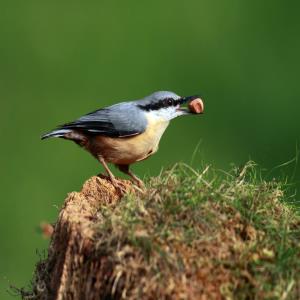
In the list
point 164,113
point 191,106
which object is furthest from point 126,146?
point 191,106

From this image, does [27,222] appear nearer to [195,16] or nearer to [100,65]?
[100,65]

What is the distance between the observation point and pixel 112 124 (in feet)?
22.4

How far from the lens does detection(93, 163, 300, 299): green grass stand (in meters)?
4.16

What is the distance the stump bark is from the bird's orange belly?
159 centimetres

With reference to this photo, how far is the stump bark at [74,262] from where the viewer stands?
14.2 feet

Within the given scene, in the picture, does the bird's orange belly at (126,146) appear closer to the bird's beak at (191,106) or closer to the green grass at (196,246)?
the bird's beak at (191,106)

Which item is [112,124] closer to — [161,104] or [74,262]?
[161,104]

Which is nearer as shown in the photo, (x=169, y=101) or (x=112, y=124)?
(x=112, y=124)

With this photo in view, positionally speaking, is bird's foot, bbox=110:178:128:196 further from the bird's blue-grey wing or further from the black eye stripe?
the black eye stripe

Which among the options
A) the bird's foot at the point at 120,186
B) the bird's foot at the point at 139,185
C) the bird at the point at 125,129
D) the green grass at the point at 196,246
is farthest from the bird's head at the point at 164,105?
the green grass at the point at 196,246

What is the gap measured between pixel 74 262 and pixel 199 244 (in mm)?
563

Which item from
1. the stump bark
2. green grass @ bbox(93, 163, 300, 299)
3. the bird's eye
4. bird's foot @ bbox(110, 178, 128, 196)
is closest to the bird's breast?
the bird's eye

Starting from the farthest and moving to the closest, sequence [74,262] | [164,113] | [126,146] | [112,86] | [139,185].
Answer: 1. [112,86]
2. [164,113]
3. [126,146]
4. [139,185]
5. [74,262]

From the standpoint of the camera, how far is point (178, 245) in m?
4.25
